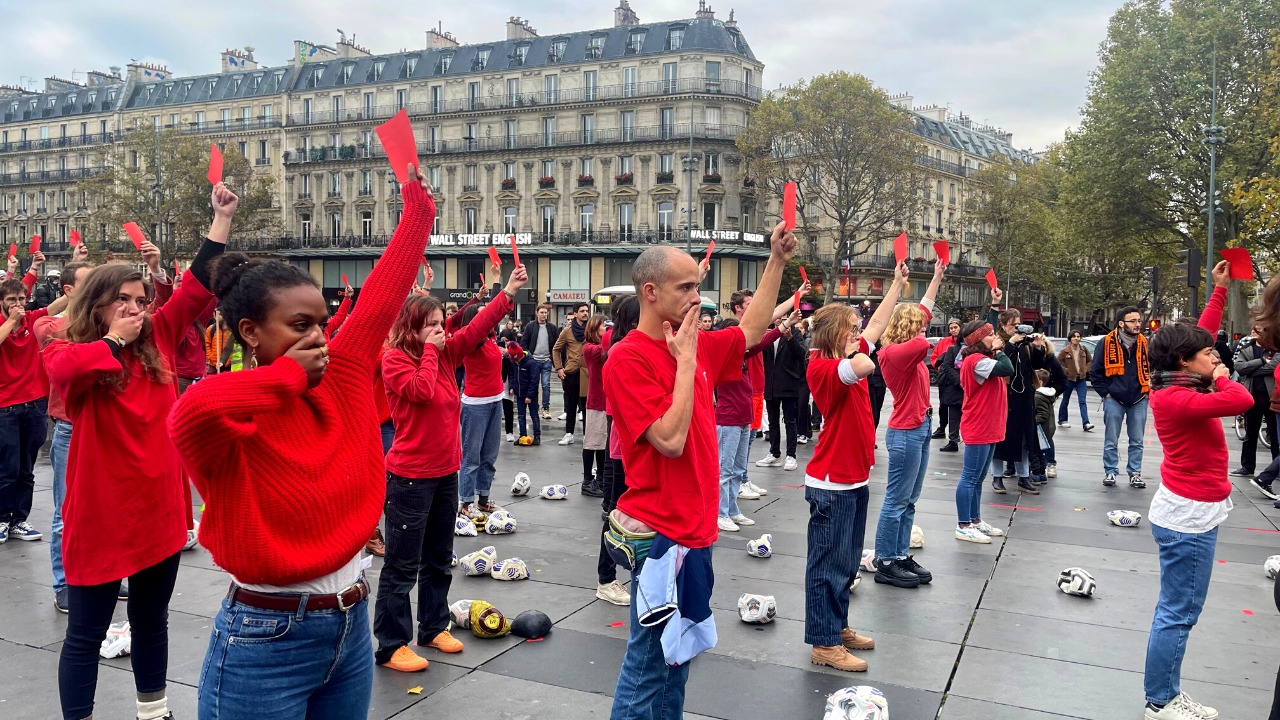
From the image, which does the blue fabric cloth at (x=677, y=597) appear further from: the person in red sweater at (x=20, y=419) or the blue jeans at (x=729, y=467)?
the person in red sweater at (x=20, y=419)

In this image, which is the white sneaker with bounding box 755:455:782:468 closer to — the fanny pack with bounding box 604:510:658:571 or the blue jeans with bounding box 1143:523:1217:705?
the blue jeans with bounding box 1143:523:1217:705

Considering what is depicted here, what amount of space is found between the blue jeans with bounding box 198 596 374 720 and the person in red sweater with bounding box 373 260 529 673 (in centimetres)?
254

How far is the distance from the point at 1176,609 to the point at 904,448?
2389 millimetres

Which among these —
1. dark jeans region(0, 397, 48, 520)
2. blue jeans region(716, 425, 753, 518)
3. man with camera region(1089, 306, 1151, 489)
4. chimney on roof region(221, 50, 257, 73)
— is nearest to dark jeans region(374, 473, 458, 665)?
blue jeans region(716, 425, 753, 518)

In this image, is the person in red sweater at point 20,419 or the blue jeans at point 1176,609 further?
the person in red sweater at point 20,419

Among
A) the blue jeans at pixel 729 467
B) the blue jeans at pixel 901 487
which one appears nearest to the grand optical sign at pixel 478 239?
the blue jeans at pixel 729 467

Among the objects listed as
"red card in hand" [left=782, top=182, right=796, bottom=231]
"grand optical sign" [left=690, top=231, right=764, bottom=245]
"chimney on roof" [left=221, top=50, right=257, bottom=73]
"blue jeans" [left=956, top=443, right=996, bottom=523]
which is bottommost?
"blue jeans" [left=956, top=443, right=996, bottom=523]

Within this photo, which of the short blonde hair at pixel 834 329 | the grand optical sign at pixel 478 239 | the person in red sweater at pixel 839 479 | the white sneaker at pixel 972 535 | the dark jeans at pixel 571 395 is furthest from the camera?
the grand optical sign at pixel 478 239

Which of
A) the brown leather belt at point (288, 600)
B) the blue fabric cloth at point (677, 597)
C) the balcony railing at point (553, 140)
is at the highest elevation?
the balcony railing at point (553, 140)

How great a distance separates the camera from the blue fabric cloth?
3100 mm

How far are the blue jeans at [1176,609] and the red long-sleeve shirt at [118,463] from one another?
4.37 m

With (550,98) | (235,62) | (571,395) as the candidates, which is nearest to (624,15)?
(550,98)

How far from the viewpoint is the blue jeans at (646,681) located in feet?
10.4

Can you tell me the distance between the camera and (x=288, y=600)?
2303 millimetres
